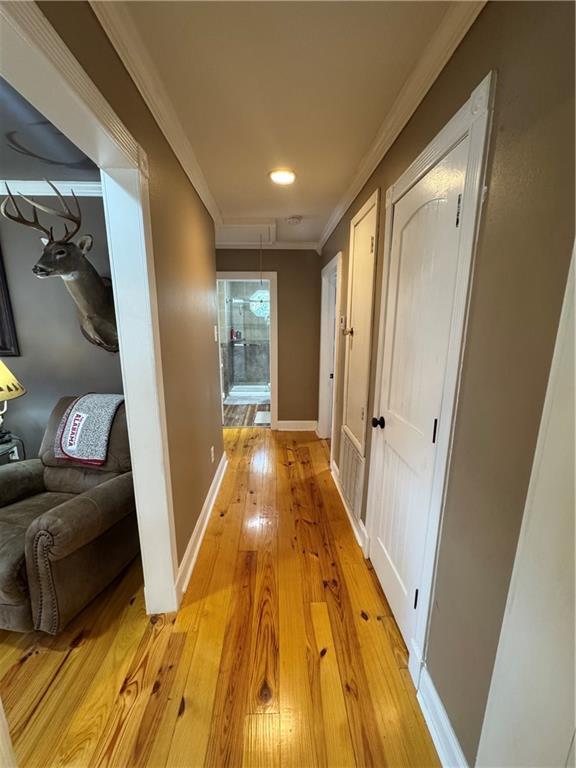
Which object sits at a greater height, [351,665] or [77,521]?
[77,521]

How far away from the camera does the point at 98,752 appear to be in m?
1.05

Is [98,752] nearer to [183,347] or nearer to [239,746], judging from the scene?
[239,746]

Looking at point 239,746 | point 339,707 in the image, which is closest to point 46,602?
point 239,746

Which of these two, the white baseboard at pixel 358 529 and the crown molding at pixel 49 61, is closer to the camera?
the crown molding at pixel 49 61

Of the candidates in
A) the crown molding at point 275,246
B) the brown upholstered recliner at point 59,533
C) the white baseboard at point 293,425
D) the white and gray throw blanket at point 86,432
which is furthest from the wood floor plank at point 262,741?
the crown molding at point 275,246

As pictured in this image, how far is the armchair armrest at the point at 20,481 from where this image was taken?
1743mm

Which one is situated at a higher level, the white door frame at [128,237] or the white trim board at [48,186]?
the white trim board at [48,186]

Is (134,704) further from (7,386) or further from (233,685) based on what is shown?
(7,386)

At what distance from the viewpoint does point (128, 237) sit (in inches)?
48.2

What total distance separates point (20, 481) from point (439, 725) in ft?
7.56

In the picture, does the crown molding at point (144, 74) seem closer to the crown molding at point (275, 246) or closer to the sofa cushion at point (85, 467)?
the sofa cushion at point (85, 467)

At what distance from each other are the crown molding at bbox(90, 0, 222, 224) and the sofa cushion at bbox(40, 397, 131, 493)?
1490mm

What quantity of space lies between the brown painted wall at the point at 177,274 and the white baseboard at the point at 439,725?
4.14 feet

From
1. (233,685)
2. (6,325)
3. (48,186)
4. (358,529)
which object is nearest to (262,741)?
(233,685)
